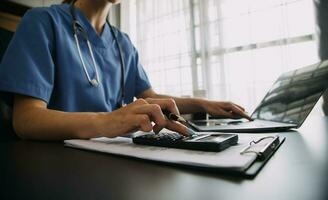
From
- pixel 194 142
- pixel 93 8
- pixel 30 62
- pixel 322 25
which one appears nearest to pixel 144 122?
Result: pixel 194 142

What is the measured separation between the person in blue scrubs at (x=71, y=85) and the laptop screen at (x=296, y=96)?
→ 119 millimetres

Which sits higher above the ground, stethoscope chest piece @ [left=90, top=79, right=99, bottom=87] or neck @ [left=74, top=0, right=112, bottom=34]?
neck @ [left=74, top=0, right=112, bottom=34]

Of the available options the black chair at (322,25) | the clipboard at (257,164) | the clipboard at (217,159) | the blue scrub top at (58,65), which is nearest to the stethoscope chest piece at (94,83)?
the blue scrub top at (58,65)

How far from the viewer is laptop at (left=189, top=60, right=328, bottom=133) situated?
568 mm

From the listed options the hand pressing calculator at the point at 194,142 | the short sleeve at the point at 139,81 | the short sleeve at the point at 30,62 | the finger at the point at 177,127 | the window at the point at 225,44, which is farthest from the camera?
the window at the point at 225,44

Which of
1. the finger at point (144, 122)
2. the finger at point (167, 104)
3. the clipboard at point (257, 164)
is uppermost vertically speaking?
the finger at point (167, 104)

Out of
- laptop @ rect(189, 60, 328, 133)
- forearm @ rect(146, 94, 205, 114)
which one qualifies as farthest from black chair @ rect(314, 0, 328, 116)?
forearm @ rect(146, 94, 205, 114)

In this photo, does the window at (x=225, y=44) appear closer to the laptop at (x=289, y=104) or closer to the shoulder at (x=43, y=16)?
the laptop at (x=289, y=104)

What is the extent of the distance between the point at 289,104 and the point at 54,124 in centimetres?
60

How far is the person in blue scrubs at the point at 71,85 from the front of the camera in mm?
460

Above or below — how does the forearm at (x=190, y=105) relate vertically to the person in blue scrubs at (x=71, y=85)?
below

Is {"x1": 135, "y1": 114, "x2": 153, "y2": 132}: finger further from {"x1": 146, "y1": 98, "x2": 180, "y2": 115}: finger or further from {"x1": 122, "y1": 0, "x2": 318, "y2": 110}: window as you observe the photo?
{"x1": 122, "y1": 0, "x2": 318, "y2": 110}: window

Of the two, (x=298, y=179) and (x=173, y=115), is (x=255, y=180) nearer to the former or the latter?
(x=298, y=179)

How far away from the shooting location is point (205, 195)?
7.2 inches
